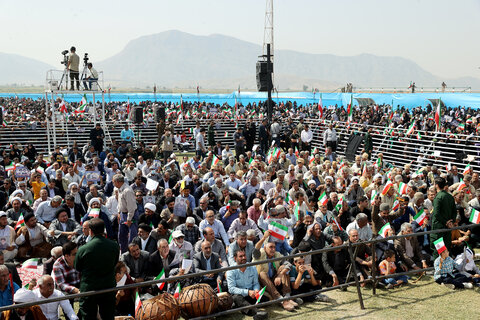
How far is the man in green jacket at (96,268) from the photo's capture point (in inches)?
218

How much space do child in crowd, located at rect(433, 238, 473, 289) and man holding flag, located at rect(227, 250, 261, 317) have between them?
3154 mm

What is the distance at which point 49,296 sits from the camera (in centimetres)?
616

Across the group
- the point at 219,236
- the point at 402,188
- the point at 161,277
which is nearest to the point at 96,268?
the point at 161,277

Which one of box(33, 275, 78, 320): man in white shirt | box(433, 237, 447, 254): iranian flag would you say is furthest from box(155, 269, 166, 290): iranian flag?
box(433, 237, 447, 254): iranian flag

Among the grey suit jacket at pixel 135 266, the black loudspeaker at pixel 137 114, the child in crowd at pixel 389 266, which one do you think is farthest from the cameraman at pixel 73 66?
the child in crowd at pixel 389 266

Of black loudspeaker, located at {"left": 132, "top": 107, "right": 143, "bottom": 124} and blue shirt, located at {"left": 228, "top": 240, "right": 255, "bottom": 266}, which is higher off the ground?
black loudspeaker, located at {"left": 132, "top": 107, "right": 143, "bottom": 124}

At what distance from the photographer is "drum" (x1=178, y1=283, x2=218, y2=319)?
22.1 feet

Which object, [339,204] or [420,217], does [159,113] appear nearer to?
[339,204]

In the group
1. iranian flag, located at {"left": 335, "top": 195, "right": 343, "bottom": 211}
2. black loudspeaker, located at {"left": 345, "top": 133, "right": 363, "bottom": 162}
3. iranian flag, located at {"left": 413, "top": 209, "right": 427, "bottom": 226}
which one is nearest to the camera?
iranian flag, located at {"left": 413, "top": 209, "right": 427, "bottom": 226}

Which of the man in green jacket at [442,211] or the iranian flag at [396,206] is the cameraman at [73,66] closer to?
the iranian flag at [396,206]

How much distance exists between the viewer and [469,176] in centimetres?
1170

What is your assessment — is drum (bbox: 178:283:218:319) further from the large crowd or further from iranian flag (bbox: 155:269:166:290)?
iranian flag (bbox: 155:269:166:290)

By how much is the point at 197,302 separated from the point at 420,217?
5.21 metres

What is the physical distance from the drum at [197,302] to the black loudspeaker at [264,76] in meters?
14.0
